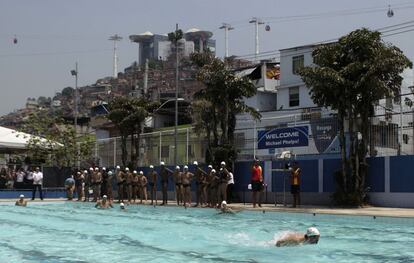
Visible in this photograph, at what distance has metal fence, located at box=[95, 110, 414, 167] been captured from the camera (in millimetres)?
24469

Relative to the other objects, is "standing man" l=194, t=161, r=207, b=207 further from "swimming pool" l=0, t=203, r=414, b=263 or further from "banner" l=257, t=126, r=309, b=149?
"banner" l=257, t=126, r=309, b=149

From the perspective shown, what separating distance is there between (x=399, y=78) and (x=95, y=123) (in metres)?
54.8

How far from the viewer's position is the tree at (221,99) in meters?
27.8

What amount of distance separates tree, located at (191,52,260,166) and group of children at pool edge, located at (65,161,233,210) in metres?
1.18

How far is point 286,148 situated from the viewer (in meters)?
27.4

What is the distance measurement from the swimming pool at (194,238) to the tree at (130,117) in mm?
11998

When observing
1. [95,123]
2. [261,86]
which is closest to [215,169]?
[261,86]

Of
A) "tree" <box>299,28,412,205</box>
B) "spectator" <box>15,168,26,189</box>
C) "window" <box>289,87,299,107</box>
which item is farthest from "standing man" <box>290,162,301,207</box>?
"window" <box>289,87,299,107</box>

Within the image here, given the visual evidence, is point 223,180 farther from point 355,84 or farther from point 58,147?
point 58,147

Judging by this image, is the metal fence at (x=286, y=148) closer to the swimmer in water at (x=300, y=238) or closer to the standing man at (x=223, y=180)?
the standing man at (x=223, y=180)

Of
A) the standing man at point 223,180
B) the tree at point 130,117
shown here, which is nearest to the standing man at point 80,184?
the tree at point 130,117

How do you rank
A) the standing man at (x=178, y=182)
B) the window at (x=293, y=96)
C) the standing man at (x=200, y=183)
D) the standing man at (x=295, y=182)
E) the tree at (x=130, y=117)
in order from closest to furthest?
the standing man at (x=295, y=182)
the standing man at (x=200, y=183)
the standing man at (x=178, y=182)
the tree at (x=130, y=117)
the window at (x=293, y=96)

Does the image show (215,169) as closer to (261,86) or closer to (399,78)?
(399,78)

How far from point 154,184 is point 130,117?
22.7 ft
